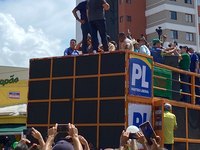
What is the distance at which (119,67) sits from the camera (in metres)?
8.96

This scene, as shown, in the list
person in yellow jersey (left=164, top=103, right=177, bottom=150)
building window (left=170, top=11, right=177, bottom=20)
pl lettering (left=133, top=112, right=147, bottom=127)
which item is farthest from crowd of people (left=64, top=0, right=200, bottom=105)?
building window (left=170, top=11, right=177, bottom=20)

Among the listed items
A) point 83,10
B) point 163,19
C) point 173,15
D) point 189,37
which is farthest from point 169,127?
point 189,37

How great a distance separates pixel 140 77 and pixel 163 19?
51.3m

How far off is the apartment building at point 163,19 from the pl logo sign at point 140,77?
162 feet

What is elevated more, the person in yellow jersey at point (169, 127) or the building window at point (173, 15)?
the building window at point (173, 15)

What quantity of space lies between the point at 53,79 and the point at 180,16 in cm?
5326

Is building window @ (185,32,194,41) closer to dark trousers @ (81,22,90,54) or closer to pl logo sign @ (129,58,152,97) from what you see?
dark trousers @ (81,22,90,54)

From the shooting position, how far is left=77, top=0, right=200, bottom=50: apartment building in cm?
5912

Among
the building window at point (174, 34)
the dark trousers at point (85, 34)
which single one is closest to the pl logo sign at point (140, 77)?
the dark trousers at point (85, 34)

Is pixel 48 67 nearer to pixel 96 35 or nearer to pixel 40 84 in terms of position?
pixel 40 84

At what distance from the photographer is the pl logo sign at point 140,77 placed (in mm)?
9000

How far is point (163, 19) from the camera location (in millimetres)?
59562

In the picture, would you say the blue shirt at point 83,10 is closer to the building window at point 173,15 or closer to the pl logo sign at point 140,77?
the pl logo sign at point 140,77

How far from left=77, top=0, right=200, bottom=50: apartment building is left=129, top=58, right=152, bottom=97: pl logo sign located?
4924 centimetres
